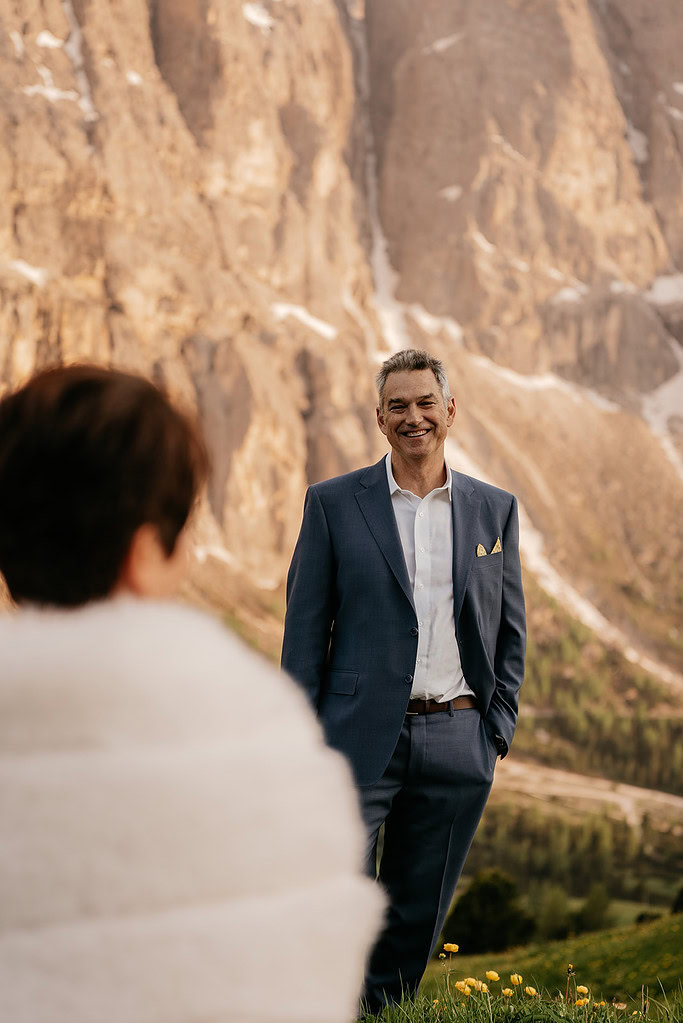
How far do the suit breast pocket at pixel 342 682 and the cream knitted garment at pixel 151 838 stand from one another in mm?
1875

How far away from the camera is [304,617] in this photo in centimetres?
302

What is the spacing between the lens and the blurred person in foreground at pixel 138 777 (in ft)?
3.29

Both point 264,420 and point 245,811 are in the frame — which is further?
point 264,420

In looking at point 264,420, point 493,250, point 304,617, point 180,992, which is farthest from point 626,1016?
point 493,250

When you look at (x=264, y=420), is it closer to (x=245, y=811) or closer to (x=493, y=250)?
(x=493, y=250)

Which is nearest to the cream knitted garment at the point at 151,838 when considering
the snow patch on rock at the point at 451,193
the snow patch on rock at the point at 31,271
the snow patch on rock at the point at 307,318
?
the snow patch on rock at the point at 31,271

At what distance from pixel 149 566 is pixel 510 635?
2.33 m

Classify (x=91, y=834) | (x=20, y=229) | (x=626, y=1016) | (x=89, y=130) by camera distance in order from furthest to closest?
(x=89, y=130), (x=20, y=229), (x=626, y=1016), (x=91, y=834)

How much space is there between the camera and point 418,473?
3.19 m

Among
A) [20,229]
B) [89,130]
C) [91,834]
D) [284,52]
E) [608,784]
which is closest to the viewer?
[91,834]

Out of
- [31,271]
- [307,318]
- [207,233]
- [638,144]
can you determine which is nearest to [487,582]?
[31,271]

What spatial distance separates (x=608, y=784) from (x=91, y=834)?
31.6m

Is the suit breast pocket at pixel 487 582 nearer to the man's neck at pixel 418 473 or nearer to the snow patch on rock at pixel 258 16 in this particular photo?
the man's neck at pixel 418 473

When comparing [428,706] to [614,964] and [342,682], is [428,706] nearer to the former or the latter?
[342,682]
